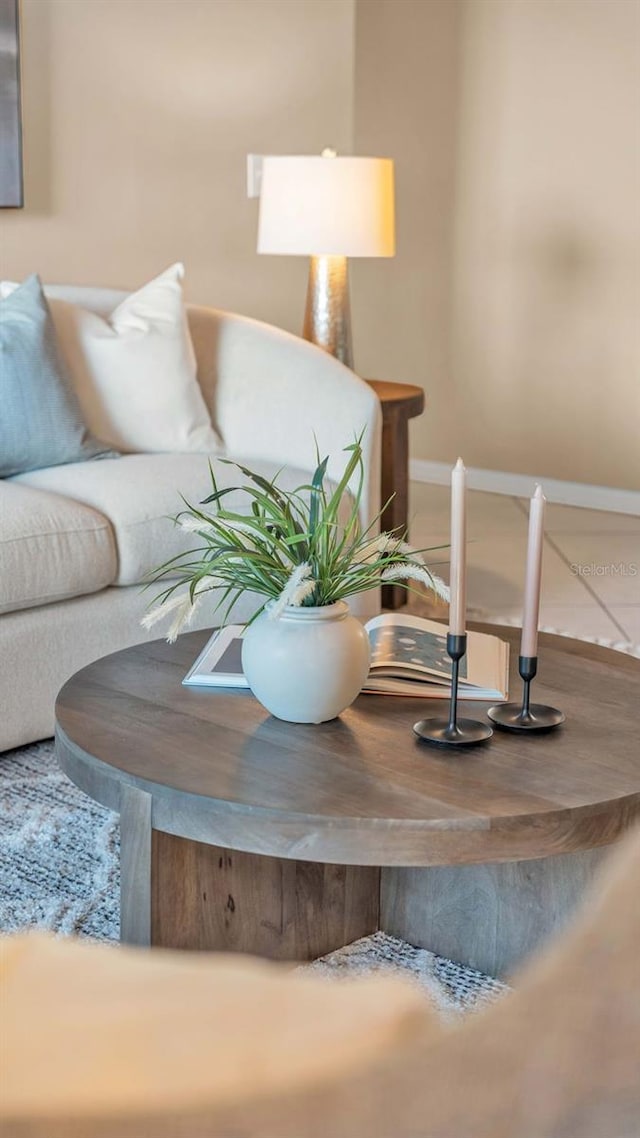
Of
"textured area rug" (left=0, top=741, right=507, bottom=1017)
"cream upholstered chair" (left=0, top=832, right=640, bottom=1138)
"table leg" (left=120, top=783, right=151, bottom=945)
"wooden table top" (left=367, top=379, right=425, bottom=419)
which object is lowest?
"textured area rug" (left=0, top=741, right=507, bottom=1017)

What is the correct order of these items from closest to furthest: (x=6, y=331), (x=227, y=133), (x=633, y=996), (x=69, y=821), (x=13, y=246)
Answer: (x=633, y=996) → (x=69, y=821) → (x=6, y=331) → (x=13, y=246) → (x=227, y=133)

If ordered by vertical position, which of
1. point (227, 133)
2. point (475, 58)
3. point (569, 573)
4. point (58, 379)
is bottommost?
point (569, 573)

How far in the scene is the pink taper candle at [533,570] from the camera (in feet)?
4.77

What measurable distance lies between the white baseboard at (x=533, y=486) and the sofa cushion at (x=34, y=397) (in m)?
2.58

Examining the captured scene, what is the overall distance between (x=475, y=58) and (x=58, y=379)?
3.10m

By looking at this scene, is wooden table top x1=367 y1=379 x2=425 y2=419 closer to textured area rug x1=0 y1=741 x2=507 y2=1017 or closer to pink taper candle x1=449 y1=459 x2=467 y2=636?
textured area rug x1=0 y1=741 x2=507 y2=1017

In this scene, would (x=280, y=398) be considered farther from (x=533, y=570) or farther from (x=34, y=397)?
(x=533, y=570)

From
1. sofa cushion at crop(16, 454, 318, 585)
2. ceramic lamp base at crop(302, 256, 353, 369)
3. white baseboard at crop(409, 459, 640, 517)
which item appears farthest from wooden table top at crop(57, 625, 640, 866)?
white baseboard at crop(409, 459, 640, 517)

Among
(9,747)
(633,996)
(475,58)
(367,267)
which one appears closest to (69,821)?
(9,747)

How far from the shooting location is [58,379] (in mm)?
2789

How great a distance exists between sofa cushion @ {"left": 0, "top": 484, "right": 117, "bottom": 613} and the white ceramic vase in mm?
906

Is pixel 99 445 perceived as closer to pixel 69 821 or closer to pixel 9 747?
pixel 9 747

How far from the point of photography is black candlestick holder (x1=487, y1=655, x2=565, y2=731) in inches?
60.7

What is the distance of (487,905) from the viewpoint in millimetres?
1683
